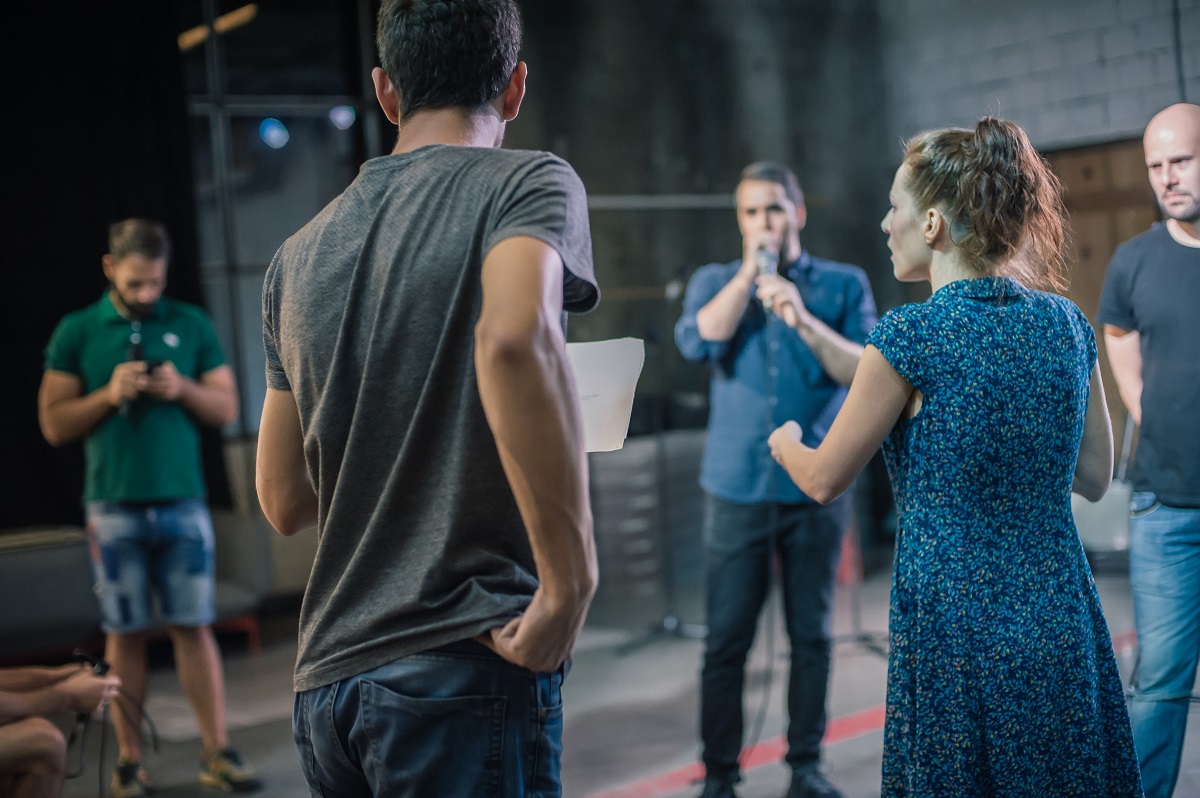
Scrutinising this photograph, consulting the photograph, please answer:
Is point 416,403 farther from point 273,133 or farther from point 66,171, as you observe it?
point 273,133

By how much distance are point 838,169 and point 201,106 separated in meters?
3.27

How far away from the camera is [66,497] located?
15.3 feet

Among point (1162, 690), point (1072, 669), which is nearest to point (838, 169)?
point (1162, 690)

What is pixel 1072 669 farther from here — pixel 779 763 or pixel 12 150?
pixel 12 150

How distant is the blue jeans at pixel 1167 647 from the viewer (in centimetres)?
237

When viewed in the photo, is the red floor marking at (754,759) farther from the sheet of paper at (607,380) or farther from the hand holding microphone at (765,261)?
the sheet of paper at (607,380)

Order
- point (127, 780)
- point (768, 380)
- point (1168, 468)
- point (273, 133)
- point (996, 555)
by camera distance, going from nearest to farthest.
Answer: point (996, 555)
point (1168, 468)
point (768, 380)
point (127, 780)
point (273, 133)

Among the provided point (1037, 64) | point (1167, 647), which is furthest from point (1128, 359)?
point (1037, 64)

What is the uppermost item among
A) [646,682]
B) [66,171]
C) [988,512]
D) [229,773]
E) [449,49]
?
[66,171]

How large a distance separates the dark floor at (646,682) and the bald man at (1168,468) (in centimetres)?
56

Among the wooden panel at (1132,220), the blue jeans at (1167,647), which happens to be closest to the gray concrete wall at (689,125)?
the wooden panel at (1132,220)

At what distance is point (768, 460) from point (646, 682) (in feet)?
5.51

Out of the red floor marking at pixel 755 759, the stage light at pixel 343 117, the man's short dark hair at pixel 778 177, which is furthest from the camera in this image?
the stage light at pixel 343 117

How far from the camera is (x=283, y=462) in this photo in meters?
1.31
